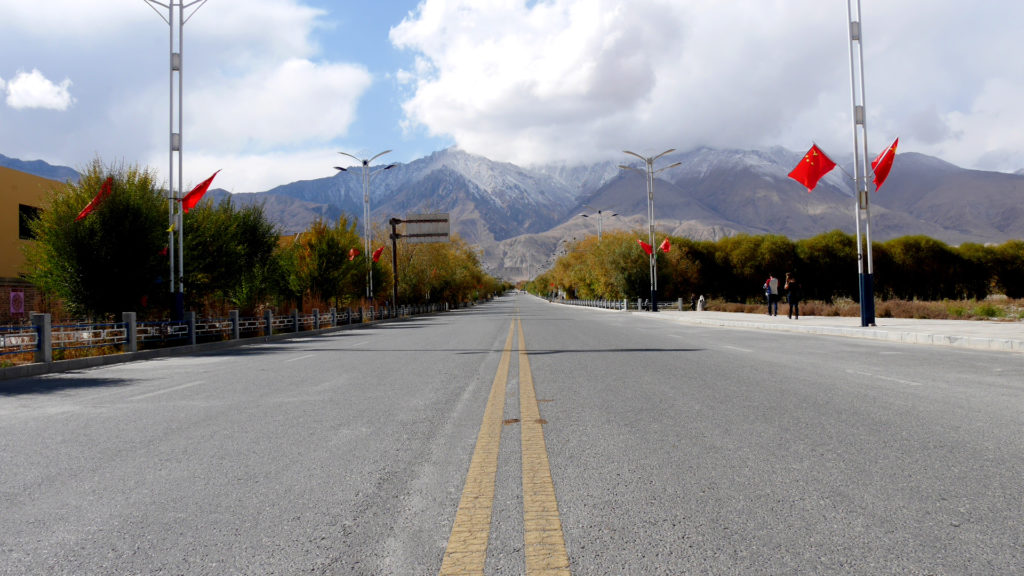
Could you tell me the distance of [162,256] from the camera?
2258 centimetres

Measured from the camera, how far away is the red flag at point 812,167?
2295cm

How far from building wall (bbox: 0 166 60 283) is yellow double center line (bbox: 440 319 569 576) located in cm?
3681

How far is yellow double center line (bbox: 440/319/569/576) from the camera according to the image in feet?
9.65

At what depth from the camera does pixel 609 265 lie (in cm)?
6469

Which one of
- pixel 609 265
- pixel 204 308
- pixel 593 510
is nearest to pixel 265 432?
pixel 593 510

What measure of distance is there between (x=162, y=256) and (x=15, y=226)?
62.3ft

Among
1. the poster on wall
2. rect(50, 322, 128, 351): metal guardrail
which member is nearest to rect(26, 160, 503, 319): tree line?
rect(50, 322, 128, 351): metal guardrail

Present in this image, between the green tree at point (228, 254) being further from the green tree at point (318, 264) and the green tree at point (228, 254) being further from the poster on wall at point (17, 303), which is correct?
the poster on wall at point (17, 303)

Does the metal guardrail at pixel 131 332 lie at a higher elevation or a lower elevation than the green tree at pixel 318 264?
lower

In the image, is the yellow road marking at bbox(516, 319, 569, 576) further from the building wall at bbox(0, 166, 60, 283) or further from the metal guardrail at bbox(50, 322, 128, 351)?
the building wall at bbox(0, 166, 60, 283)

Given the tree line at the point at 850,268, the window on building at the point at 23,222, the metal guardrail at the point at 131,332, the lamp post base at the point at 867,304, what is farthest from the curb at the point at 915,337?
the tree line at the point at 850,268

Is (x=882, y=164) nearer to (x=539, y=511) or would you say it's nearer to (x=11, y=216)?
(x=539, y=511)

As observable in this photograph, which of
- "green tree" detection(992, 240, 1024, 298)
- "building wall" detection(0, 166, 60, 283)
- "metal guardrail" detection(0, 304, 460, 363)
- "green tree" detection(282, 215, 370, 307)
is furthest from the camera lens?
"green tree" detection(992, 240, 1024, 298)

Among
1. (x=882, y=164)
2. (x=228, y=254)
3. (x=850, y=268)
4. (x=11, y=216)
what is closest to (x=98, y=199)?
(x=228, y=254)
